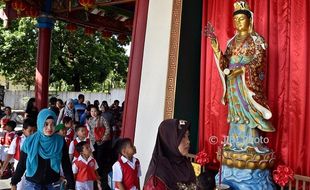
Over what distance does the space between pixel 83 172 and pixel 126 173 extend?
91 cm

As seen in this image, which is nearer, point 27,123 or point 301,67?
point 301,67

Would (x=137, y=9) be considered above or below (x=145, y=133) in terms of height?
above

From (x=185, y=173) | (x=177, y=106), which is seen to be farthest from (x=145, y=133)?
(x=185, y=173)

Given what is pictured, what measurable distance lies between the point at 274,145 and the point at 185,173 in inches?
94.9

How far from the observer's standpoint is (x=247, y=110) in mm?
4191

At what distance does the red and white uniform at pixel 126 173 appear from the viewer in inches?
140

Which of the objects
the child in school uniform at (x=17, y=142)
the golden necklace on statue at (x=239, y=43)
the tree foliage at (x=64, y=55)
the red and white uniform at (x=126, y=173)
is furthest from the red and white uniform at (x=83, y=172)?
the tree foliage at (x=64, y=55)

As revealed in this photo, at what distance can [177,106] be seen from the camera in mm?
5230

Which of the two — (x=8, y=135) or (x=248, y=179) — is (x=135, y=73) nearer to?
(x=248, y=179)

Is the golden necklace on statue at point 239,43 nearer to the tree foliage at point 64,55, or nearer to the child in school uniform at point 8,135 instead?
the child in school uniform at point 8,135

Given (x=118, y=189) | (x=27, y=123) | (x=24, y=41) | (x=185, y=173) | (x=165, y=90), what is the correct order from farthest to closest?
1. (x=24, y=41)
2. (x=165, y=90)
3. (x=27, y=123)
4. (x=118, y=189)
5. (x=185, y=173)

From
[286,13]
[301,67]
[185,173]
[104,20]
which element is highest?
[104,20]

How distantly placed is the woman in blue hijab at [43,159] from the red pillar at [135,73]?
6.53ft

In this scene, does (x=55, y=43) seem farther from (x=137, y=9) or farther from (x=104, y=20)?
(x=137, y=9)
